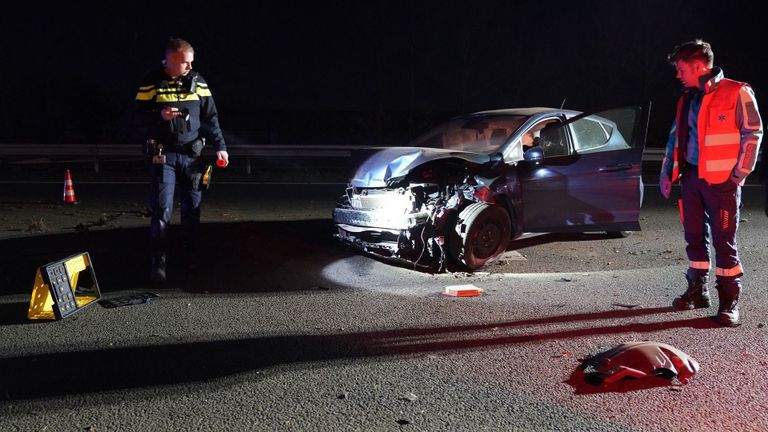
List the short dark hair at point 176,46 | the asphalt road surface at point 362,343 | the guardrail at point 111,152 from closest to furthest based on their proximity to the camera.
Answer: the asphalt road surface at point 362,343 < the short dark hair at point 176,46 < the guardrail at point 111,152

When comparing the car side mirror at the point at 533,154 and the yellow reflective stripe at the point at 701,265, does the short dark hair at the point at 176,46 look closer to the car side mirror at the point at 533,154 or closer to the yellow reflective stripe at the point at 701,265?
the car side mirror at the point at 533,154

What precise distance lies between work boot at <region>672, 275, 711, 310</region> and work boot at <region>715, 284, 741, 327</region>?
29cm

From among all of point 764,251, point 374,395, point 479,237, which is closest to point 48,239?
point 479,237

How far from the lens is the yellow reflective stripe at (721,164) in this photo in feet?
15.3

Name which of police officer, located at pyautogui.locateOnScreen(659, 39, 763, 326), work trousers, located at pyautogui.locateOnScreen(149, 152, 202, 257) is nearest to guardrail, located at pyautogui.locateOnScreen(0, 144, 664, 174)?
work trousers, located at pyautogui.locateOnScreen(149, 152, 202, 257)

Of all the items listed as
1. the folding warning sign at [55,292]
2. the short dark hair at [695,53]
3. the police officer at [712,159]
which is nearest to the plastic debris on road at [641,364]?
the police officer at [712,159]

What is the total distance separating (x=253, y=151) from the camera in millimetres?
16719

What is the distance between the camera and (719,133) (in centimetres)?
471

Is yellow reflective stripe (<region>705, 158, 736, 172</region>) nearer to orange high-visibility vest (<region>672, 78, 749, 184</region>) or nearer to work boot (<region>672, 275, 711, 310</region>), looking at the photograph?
orange high-visibility vest (<region>672, 78, 749, 184</region>)

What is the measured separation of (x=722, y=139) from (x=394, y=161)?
2776 mm

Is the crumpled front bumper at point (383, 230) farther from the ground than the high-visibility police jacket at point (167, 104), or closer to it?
closer to it

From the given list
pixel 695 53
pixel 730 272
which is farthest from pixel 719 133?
pixel 730 272

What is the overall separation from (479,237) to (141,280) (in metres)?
3.12

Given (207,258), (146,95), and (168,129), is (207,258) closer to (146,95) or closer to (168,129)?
(168,129)
